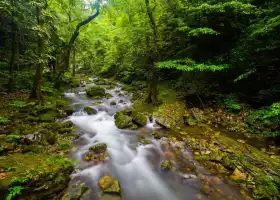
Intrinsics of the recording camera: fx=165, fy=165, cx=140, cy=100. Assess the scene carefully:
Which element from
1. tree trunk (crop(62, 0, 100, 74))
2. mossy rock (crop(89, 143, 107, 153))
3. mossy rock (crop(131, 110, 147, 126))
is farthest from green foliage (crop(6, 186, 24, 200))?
tree trunk (crop(62, 0, 100, 74))

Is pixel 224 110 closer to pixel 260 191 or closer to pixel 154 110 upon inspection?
pixel 154 110

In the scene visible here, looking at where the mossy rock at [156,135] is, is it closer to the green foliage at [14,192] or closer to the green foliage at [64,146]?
the green foliage at [64,146]

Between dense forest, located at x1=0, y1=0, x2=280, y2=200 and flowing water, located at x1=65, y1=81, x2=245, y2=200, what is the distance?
0.07 metres

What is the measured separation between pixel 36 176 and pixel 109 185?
169 centimetres

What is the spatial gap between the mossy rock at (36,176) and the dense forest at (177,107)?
0.8 inches

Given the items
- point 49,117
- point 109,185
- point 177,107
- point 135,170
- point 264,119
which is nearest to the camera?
point 109,185

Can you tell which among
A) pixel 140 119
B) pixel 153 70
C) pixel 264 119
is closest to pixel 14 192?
pixel 140 119

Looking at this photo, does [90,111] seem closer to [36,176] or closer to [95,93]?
[95,93]

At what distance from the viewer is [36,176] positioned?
347cm

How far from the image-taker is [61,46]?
42.2ft

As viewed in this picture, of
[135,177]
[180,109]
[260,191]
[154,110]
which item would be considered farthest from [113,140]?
[260,191]

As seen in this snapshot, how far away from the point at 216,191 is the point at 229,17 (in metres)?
8.38

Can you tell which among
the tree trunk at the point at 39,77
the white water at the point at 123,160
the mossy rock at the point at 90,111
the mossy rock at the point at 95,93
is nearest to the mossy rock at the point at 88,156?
the white water at the point at 123,160

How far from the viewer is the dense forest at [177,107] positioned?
163 inches
